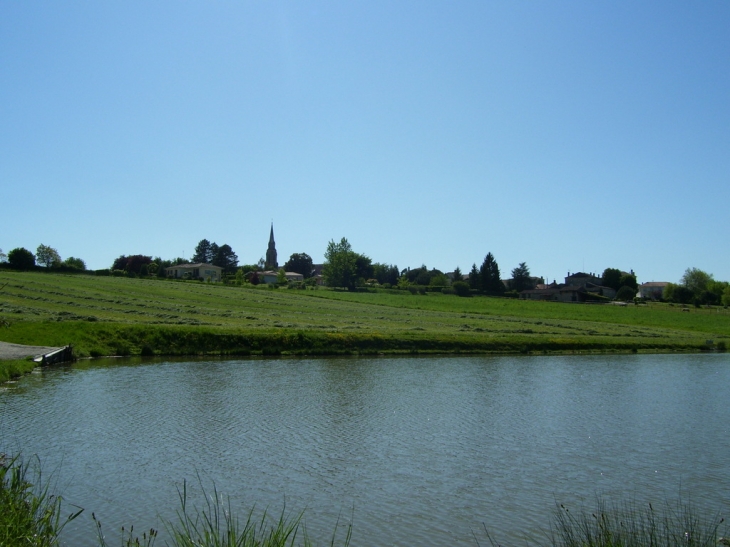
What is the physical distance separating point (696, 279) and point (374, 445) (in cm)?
15525

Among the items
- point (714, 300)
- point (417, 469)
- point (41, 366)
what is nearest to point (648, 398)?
point (417, 469)

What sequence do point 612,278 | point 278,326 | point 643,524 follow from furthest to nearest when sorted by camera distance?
point 612,278
point 278,326
point 643,524

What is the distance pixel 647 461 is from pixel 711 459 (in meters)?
1.63

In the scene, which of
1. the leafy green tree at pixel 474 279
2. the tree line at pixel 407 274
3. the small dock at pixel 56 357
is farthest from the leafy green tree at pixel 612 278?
the small dock at pixel 56 357

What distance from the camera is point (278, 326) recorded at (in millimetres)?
46156

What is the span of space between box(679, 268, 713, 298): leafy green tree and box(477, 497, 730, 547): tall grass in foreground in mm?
147722

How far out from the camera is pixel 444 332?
1879 inches

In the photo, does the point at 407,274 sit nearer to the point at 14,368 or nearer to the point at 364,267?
the point at 364,267

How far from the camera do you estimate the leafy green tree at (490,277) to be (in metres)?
129

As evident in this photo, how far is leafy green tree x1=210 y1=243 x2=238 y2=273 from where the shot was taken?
17175 centimetres

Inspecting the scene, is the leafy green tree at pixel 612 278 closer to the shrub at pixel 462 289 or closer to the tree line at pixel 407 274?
the tree line at pixel 407 274

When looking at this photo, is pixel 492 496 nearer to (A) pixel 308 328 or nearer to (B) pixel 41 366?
(B) pixel 41 366

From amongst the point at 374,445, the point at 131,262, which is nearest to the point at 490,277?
the point at 131,262

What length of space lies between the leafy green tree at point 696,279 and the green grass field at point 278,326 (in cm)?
7560
